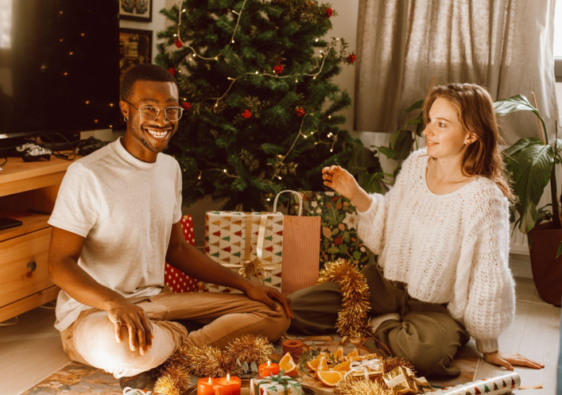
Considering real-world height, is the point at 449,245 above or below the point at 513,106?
below

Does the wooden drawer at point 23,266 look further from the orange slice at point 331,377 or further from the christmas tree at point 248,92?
the orange slice at point 331,377

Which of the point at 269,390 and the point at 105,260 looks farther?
the point at 105,260

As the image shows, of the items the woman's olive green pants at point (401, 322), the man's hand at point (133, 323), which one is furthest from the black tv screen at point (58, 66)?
the woman's olive green pants at point (401, 322)

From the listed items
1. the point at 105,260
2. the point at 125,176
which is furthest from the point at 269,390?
the point at 125,176

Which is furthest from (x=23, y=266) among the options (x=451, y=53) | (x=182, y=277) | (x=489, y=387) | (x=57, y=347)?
(x=451, y=53)

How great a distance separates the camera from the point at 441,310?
2.10 meters

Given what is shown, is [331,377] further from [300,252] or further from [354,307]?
[300,252]

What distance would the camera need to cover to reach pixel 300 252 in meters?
2.43

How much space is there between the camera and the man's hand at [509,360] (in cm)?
200

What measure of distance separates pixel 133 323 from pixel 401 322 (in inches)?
40.1

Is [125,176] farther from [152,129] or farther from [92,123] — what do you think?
[92,123]

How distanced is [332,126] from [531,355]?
130 centimetres

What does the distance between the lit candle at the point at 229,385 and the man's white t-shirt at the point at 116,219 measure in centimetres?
45

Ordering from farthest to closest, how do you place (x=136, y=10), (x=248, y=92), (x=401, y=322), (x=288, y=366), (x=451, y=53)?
(x=136, y=10)
(x=451, y=53)
(x=248, y=92)
(x=401, y=322)
(x=288, y=366)
